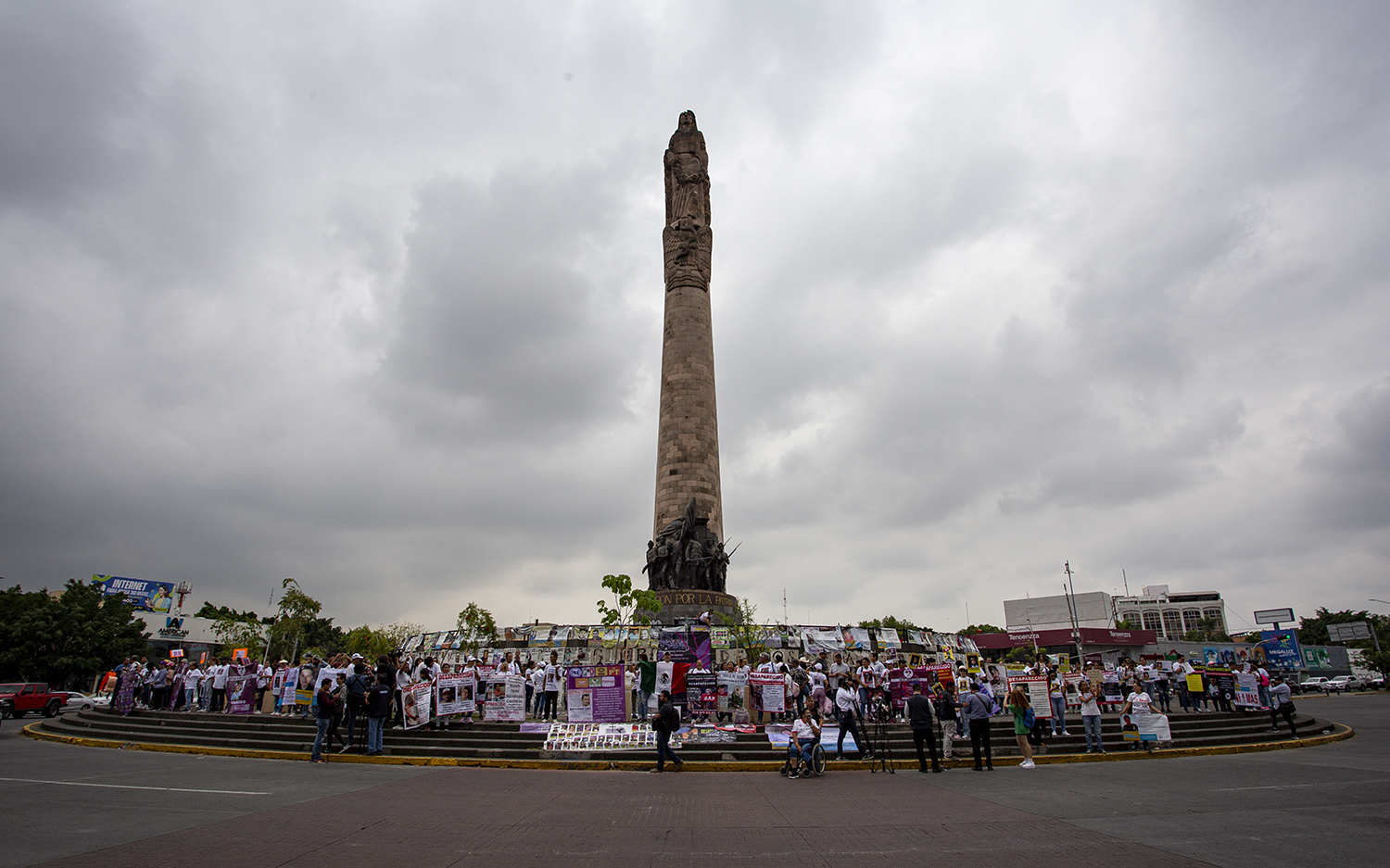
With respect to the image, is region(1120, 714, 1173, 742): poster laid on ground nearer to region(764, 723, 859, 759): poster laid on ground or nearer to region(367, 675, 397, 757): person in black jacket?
region(764, 723, 859, 759): poster laid on ground

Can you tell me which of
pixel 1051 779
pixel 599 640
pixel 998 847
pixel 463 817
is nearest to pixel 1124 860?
pixel 998 847

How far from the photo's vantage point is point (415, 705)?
53.5ft

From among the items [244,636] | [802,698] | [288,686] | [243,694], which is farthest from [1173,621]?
[243,694]

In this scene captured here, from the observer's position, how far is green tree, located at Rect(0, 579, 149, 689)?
131 feet

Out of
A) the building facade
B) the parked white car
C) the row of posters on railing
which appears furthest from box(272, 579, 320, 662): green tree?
the building facade

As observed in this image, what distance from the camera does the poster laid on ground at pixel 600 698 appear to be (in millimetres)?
16422

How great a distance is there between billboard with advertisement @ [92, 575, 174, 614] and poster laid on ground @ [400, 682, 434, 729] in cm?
6147

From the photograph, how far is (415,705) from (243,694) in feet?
21.8

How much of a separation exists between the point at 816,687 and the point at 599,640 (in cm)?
1093

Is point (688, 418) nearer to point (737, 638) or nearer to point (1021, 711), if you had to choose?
point (737, 638)

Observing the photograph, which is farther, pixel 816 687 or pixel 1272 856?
pixel 816 687

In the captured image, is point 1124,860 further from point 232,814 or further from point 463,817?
point 232,814

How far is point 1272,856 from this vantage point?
7.19 meters

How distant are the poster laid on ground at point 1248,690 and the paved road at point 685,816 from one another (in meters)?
6.55
